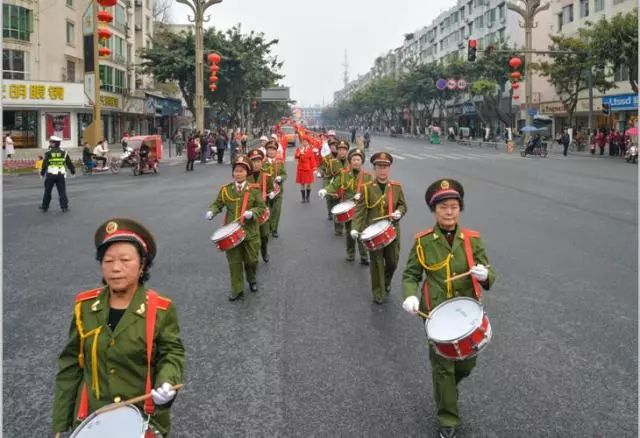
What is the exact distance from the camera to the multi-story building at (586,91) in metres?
40.9

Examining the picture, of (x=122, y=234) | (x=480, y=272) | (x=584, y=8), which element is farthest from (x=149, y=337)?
(x=584, y=8)

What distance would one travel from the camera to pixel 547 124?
5550 centimetres

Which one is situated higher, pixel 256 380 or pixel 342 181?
pixel 342 181

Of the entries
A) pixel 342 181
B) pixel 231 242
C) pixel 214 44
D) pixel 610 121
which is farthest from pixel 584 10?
pixel 231 242

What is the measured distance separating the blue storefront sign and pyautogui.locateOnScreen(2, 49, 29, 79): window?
3595 centimetres

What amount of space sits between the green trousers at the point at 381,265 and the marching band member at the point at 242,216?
4.47ft

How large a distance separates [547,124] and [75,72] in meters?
39.0

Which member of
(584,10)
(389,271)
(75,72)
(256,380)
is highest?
(584,10)

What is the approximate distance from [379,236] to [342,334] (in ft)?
3.45

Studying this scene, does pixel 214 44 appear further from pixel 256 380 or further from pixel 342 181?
pixel 256 380

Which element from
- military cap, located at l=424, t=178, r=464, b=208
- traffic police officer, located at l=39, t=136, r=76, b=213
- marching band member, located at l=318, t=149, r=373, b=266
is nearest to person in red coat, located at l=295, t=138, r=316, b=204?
marching band member, located at l=318, t=149, r=373, b=266

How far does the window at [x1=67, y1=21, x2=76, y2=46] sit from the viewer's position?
40.3m

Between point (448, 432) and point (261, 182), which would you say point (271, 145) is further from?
point (448, 432)

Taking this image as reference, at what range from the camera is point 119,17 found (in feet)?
158
